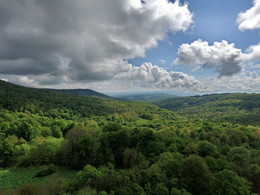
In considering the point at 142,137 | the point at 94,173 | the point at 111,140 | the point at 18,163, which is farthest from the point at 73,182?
the point at 18,163

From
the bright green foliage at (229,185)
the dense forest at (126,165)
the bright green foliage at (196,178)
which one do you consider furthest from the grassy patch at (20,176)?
the bright green foliage at (229,185)

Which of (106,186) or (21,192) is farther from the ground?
(21,192)

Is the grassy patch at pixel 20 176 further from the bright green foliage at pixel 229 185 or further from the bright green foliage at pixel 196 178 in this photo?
the bright green foliage at pixel 229 185

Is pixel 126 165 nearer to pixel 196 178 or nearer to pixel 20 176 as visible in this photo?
pixel 196 178

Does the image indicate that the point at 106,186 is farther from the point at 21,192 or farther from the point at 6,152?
the point at 6,152

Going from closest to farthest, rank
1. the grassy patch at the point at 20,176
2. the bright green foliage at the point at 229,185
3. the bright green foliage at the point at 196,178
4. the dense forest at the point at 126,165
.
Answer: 1. the bright green foliage at the point at 229,185
2. the dense forest at the point at 126,165
3. the bright green foliage at the point at 196,178
4. the grassy patch at the point at 20,176

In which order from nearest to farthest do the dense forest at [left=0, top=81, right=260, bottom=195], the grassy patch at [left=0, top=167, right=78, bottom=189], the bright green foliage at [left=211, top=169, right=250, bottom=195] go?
the bright green foliage at [left=211, top=169, right=250, bottom=195], the dense forest at [left=0, top=81, right=260, bottom=195], the grassy patch at [left=0, top=167, right=78, bottom=189]

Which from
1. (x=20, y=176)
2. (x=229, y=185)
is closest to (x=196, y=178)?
(x=229, y=185)

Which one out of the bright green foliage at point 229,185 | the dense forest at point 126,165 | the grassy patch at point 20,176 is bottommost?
the grassy patch at point 20,176

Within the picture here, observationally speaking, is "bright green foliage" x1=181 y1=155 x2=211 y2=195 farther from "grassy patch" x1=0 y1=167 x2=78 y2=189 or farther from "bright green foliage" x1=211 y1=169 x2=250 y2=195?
"grassy patch" x1=0 y1=167 x2=78 y2=189

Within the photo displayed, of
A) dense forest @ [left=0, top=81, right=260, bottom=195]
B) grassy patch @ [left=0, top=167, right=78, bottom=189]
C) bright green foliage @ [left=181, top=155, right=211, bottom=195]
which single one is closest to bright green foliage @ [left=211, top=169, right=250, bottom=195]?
dense forest @ [left=0, top=81, right=260, bottom=195]

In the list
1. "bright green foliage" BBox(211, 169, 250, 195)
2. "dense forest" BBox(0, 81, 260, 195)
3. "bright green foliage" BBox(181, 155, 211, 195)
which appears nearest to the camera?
"bright green foliage" BBox(211, 169, 250, 195)
